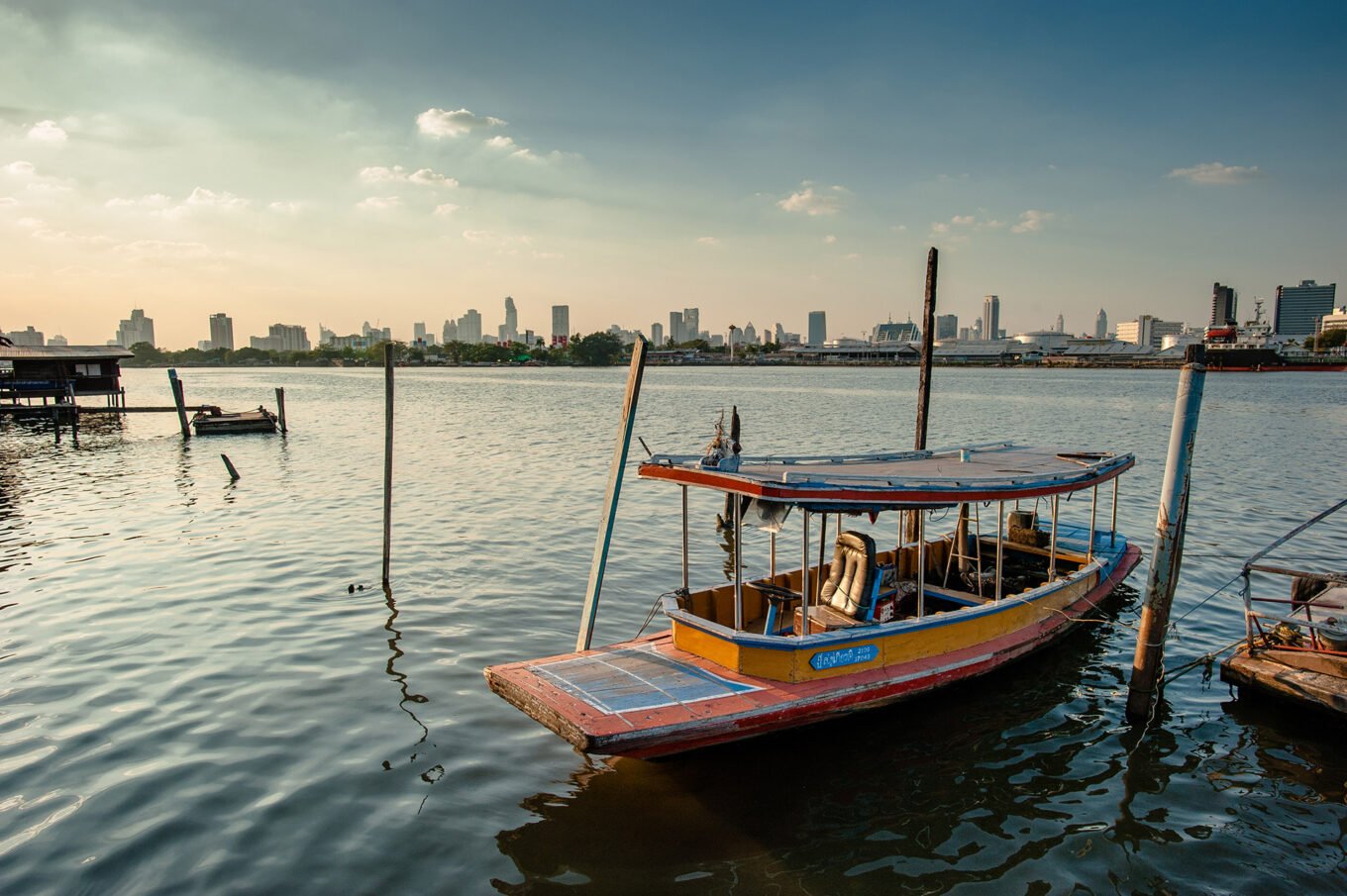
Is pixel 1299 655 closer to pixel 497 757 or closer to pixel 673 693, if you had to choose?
pixel 673 693

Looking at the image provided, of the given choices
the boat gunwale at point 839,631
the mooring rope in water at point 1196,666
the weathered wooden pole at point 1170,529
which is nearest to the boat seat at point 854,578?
the boat gunwale at point 839,631

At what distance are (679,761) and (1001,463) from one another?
8.03 meters

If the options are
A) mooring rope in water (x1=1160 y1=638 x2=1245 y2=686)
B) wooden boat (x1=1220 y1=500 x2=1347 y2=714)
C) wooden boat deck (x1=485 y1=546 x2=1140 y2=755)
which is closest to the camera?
wooden boat deck (x1=485 y1=546 x2=1140 y2=755)

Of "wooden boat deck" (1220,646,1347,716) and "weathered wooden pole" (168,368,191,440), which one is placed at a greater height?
"weathered wooden pole" (168,368,191,440)

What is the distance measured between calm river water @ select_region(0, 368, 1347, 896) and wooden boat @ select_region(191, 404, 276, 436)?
2309 centimetres

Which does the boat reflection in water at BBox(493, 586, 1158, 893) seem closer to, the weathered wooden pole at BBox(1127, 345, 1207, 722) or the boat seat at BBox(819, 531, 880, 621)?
the weathered wooden pole at BBox(1127, 345, 1207, 722)

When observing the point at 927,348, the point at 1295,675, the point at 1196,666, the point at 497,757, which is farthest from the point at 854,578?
the point at 927,348

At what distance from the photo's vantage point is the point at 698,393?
92250 millimetres

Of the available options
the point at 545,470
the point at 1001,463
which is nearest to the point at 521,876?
the point at 1001,463

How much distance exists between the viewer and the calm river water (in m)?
7.18

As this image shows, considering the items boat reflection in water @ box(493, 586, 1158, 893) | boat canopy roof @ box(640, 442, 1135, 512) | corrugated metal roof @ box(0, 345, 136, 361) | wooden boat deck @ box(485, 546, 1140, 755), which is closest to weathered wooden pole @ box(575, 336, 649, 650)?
boat canopy roof @ box(640, 442, 1135, 512)

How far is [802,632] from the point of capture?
30.1ft

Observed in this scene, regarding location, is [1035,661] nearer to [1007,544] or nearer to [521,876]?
[1007,544]

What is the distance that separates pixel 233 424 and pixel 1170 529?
4449 centimetres
